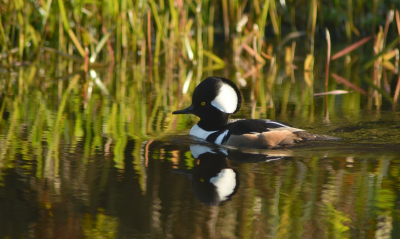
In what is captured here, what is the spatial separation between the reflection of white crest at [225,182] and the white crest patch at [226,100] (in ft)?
4.49

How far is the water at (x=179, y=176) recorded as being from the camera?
12.3ft

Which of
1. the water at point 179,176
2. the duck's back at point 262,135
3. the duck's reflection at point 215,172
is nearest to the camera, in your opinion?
the water at point 179,176

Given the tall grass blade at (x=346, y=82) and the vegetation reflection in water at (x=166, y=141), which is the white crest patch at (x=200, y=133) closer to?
the vegetation reflection in water at (x=166, y=141)

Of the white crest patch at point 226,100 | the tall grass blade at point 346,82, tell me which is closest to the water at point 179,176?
the white crest patch at point 226,100

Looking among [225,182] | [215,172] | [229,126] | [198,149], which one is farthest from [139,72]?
[225,182]

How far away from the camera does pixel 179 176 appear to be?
4.86 m

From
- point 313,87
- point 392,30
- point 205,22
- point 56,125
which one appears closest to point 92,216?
point 56,125

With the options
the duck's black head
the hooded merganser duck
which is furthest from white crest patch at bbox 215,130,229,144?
the duck's black head

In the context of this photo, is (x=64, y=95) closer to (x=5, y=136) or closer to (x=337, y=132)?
(x=5, y=136)

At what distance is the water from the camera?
12.3 ft

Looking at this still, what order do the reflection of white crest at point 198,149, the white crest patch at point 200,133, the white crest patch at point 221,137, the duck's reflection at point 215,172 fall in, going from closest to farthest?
the duck's reflection at point 215,172
the reflection of white crest at point 198,149
the white crest patch at point 221,137
the white crest patch at point 200,133

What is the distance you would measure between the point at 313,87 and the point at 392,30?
6.39 m

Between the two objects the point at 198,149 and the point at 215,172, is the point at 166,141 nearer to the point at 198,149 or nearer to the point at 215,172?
the point at 198,149

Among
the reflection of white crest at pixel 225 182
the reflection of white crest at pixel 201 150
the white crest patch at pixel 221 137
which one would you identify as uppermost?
the white crest patch at pixel 221 137
